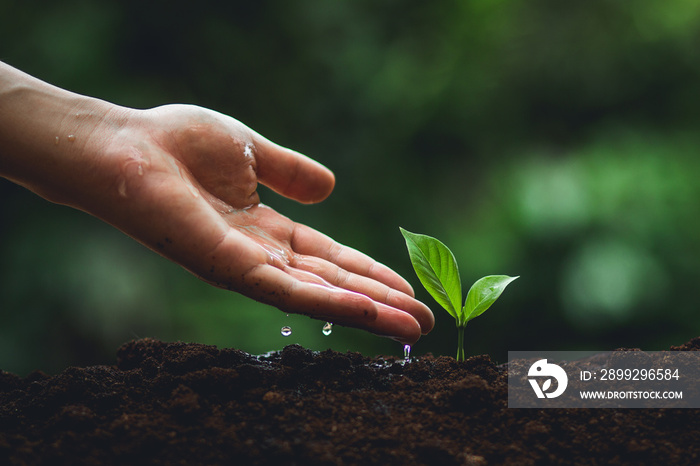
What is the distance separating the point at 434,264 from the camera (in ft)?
4.20

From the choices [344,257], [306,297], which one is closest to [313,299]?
[306,297]

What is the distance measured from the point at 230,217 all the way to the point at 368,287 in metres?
0.44

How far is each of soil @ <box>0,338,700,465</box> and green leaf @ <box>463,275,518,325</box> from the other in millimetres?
151

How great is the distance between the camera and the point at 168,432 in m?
0.87

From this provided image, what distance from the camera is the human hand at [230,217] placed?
1102 millimetres

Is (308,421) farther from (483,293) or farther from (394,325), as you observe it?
(483,293)

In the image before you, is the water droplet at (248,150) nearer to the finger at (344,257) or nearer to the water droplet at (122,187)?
the finger at (344,257)

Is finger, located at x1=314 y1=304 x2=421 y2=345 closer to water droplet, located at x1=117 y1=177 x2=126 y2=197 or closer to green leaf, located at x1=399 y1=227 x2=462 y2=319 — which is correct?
green leaf, located at x1=399 y1=227 x2=462 y2=319

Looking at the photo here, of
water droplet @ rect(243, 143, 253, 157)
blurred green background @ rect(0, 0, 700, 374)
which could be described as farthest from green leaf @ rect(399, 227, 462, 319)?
blurred green background @ rect(0, 0, 700, 374)

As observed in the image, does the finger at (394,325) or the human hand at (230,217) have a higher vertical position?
the human hand at (230,217)

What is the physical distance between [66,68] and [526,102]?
2.19m

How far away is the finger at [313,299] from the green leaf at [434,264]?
0.21 meters

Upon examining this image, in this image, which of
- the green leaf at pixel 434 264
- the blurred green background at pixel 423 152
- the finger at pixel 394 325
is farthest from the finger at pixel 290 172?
the blurred green background at pixel 423 152

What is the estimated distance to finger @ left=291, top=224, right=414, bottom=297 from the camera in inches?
53.2
